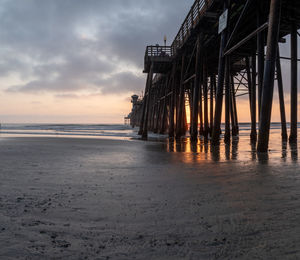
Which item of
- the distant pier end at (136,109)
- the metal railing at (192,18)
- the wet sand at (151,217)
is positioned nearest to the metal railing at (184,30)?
the metal railing at (192,18)

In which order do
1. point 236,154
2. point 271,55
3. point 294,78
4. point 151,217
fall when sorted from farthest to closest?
point 294,78, point 236,154, point 271,55, point 151,217

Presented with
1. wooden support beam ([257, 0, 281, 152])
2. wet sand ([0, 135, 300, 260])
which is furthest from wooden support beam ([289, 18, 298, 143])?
wet sand ([0, 135, 300, 260])

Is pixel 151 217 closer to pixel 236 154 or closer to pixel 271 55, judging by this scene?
pixel 236 154

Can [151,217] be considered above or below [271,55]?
below

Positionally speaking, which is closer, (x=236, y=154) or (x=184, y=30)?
(x=236, y=154)

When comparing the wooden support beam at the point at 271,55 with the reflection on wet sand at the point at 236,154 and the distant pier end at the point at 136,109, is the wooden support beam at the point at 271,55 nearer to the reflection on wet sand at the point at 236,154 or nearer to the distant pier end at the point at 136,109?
the reflection on wet sand at the point at 236,154

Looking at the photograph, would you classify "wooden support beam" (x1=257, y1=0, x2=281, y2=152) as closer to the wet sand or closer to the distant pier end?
the wet sand

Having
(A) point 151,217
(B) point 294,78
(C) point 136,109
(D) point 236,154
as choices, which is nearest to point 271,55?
(D) point 236,154

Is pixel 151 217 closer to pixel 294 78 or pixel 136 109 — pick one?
pixel 294 78

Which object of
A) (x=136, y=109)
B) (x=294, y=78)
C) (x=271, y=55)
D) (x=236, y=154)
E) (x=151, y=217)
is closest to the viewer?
(x=151, y=217)

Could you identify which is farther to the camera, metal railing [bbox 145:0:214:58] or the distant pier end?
the distant pier end

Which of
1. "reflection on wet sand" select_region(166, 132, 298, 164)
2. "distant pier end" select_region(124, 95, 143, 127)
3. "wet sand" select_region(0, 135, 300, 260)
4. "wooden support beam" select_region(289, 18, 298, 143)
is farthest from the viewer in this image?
"distant pier end" select_region(124, 95, 143, 127)

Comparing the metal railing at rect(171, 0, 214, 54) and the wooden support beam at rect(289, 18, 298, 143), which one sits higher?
the metal railing at rect(171, 0, 214, 54)

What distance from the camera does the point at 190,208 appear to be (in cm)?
240
